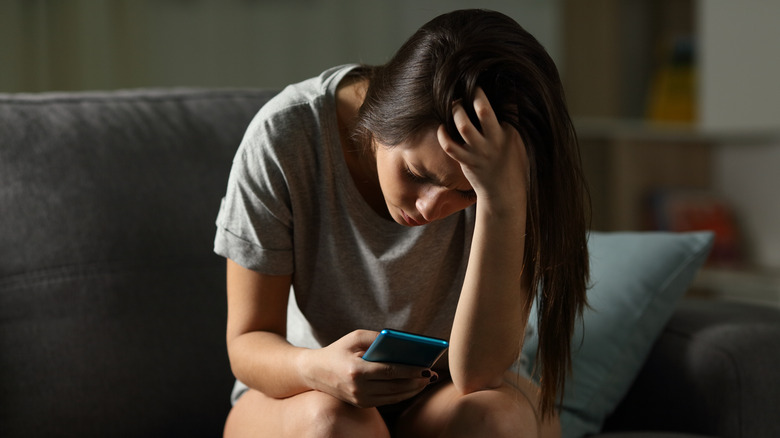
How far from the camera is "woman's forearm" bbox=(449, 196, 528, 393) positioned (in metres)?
0.92

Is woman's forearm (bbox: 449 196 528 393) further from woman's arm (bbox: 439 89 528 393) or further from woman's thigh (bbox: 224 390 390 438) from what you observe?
woman's thigh (bbox: 224 390 390 438)

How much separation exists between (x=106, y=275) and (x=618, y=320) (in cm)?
79

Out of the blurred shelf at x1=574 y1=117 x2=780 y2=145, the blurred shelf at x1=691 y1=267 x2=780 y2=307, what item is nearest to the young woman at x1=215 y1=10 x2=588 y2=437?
the blurred shelf at x1=691 y1=267 x2=780 y2=307

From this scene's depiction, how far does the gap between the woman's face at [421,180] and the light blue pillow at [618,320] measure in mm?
382

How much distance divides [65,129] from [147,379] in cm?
41

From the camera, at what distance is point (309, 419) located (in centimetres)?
90

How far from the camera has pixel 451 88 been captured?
2.67 ft

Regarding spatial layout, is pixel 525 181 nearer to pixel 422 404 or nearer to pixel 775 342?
pixel 422 404

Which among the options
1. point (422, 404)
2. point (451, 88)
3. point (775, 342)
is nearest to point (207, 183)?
point (422, 404)

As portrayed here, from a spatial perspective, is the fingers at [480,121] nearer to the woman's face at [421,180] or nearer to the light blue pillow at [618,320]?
the woman's face at [421,180]

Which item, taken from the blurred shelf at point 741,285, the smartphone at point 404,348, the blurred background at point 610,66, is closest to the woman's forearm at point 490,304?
the smartphone at point 404,348

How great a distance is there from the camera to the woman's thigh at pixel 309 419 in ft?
2.91

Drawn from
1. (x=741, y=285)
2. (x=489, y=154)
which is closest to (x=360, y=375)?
(x=489, y=154)

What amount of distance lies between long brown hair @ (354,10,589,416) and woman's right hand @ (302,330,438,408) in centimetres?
20
